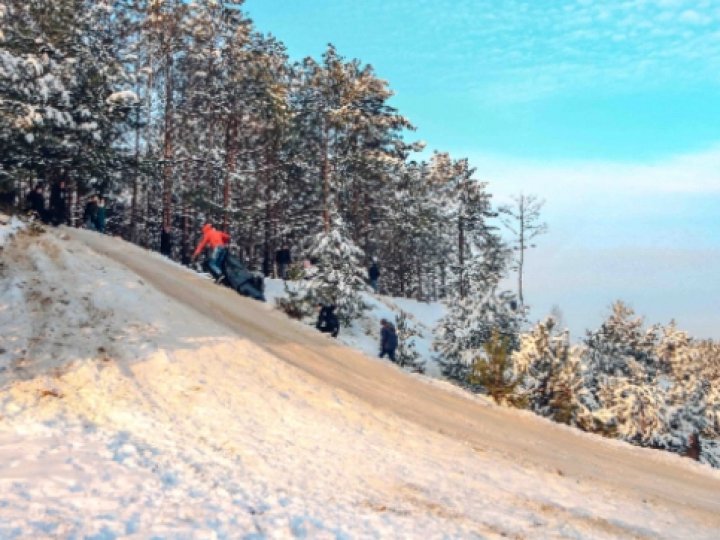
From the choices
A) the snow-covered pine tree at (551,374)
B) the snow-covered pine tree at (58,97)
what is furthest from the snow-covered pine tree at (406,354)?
the snow-covered pine tree at (58,97)

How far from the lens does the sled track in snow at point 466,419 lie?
10172 mm

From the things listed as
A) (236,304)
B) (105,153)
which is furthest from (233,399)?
(105,153)

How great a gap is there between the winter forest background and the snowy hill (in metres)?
5.01

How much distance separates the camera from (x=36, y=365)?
370 inches

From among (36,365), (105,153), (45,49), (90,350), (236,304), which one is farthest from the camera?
(105,153)

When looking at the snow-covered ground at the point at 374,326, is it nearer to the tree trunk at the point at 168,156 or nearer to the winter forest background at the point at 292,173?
the winter forest background at the point at 292,173

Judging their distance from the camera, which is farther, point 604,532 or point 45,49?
point 45,49

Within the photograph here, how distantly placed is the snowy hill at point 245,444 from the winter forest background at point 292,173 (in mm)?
5012

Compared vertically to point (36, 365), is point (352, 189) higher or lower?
higher

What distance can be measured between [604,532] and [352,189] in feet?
103

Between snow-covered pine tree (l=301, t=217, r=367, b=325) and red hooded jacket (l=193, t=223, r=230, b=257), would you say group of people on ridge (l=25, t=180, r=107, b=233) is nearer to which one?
red hooded jacket (l=193, t=223, r=230, b=257)

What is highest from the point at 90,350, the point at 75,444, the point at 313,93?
the point at 313,93

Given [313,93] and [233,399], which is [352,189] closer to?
[313,93]

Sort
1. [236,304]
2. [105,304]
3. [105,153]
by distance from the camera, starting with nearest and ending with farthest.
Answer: [105,304]
[236,304]
[105,153]
